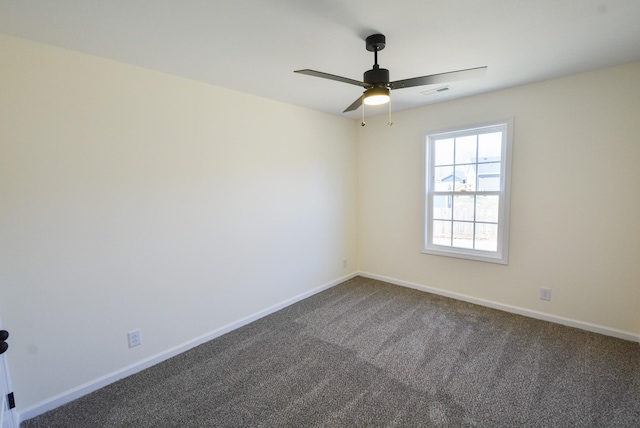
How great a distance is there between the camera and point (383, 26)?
5.88 ft

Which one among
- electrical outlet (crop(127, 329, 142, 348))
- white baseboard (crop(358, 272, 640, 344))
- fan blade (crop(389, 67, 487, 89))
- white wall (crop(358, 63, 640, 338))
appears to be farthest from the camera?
white baseboard (crop(358, 272, 640, 344))

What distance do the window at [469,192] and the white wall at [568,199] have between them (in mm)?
101

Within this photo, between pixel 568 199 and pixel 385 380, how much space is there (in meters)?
2.48

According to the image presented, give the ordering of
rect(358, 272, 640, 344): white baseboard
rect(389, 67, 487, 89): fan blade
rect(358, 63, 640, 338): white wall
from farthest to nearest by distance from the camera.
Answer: rect(358, 272, 640, 344): white baseboard
rect(358, 63, 640, 338): white wall
rect(389, 67, 487, 89): fan blade

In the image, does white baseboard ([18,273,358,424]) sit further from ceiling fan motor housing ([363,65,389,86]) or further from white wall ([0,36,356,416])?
ceiling fan motor housing ([363,65,389,86])

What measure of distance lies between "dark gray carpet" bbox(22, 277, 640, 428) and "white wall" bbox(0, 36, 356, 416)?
0.35 metres

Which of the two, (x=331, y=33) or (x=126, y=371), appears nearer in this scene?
(x=331, y=33)

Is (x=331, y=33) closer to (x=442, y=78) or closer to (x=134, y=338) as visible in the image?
(x=442, y=78)

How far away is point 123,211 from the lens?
7.31 feet

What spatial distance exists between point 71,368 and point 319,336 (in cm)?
194

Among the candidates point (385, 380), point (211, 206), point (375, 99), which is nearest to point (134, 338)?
point (211, 206)

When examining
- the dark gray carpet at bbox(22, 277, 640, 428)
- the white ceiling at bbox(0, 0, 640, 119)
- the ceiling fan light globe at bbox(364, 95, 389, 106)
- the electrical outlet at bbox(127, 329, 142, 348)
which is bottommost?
the dark gray carpet at bbox(22, 277, 640, 428)

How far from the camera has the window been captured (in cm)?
321

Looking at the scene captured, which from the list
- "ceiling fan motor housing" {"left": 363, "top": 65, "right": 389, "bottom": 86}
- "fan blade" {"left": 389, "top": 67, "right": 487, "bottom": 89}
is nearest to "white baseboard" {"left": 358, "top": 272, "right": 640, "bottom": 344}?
"fan blade" {"left": 389, "top": 67, "right": 487, "bottom": 89}
